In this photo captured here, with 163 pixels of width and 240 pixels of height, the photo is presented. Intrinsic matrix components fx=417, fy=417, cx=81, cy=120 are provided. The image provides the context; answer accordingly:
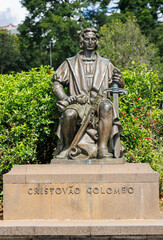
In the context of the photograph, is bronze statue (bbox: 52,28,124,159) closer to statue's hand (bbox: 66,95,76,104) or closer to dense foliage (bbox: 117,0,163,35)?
statue's hand (bbox: 66,95,76,104)

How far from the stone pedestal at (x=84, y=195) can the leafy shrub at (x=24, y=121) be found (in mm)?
2026

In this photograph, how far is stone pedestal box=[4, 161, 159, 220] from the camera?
5918mm

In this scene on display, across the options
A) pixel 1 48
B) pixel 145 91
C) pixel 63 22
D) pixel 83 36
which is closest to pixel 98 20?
pixel 63 22

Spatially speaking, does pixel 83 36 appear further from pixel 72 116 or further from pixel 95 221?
pixel 95 221

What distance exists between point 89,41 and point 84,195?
285cm

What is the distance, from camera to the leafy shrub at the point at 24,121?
815cm

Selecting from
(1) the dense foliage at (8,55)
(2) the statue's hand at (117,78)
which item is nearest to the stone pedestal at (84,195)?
(2) the statue's hand at (117,78)

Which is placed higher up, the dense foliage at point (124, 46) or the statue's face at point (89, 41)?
the dense foliage at point (124, 46)

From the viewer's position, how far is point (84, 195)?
5945 mm

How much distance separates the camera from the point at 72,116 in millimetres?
6707

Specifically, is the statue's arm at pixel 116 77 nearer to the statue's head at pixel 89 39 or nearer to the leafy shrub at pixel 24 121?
the statue's head at pixel 89 39

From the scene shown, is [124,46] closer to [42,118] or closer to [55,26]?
[55,26]

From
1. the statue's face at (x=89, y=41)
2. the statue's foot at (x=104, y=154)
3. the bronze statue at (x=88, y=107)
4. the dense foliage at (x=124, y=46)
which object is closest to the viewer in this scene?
the statue's foot at (x=104, y=154)

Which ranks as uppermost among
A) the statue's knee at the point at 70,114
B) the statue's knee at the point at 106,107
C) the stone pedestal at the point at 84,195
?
the statue's knee at the point at 106,107
